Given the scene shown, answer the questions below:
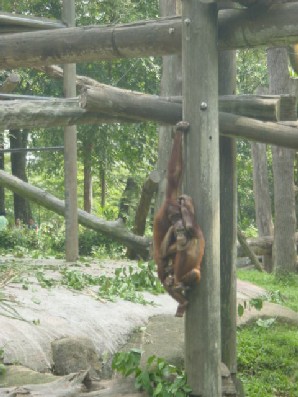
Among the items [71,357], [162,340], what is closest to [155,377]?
[71,357]

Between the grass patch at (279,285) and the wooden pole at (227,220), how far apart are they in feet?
12.9

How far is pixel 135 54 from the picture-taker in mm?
5531

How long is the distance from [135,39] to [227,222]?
1526 mm

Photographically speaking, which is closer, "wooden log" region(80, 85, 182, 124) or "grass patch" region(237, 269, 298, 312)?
"wooden log" region(80, 85, 182, 124)

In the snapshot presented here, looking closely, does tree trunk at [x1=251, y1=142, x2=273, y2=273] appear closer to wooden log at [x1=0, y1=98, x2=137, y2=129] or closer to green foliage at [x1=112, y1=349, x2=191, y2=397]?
wooden log at [x1=0, y1=98, x2=137, y2=129]

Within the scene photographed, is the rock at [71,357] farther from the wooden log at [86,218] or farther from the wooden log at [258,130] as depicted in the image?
the wooden log at [86,218]

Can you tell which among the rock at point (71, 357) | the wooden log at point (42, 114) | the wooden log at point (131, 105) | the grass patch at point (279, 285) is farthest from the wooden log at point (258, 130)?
the grass patch at point (279, 285)

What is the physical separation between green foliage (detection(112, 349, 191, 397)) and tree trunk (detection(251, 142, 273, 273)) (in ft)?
30.7

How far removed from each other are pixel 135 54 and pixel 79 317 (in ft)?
8.01

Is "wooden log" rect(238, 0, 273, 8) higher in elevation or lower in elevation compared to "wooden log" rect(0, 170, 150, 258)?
higher

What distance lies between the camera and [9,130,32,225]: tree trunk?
21297mm

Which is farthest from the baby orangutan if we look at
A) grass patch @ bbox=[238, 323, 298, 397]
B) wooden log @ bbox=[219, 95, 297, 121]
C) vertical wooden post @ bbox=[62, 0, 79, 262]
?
vertical wooden post @ bbox=[62, 0, 79, 262]

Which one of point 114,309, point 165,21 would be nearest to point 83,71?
point 114,309

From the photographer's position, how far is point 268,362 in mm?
7168
